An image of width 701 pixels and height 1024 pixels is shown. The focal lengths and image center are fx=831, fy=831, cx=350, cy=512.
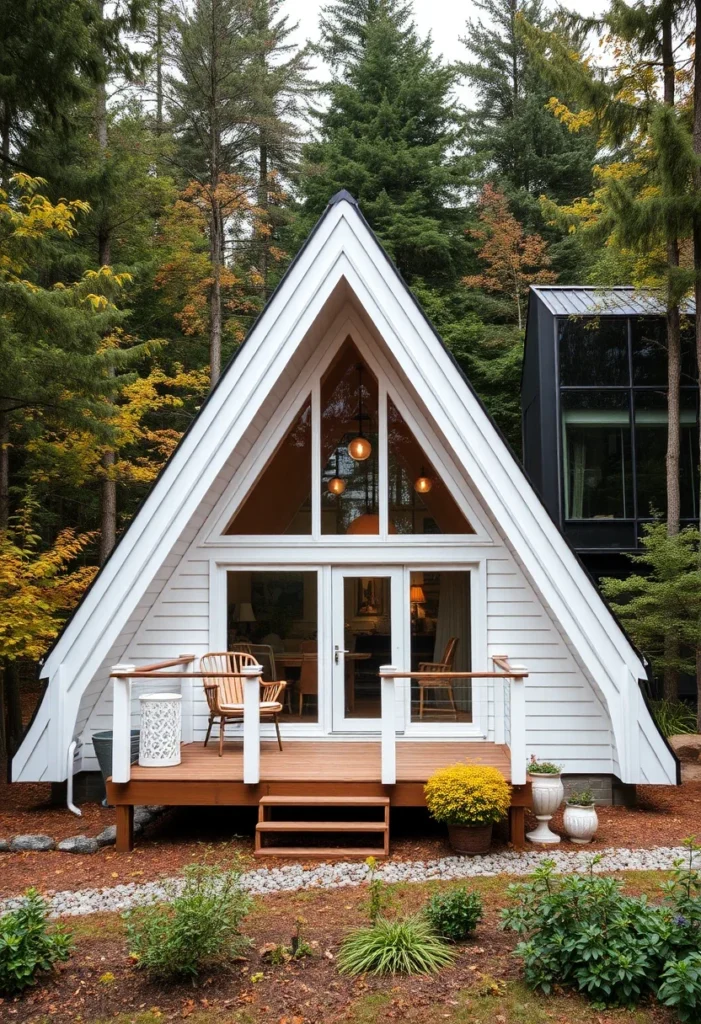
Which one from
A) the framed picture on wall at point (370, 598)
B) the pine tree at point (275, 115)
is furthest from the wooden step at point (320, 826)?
the pine tree at point (275, 115)

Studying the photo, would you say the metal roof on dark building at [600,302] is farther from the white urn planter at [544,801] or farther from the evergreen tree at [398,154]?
the white urn planter at [544,801]

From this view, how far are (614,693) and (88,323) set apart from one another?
6829mm

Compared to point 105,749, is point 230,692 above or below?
above

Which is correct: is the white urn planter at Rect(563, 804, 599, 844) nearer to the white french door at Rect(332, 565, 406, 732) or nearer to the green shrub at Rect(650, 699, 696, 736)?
the white french door at Rect(332, 565, 406, 732)

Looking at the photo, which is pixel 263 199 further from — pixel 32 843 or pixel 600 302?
pixel 32 843

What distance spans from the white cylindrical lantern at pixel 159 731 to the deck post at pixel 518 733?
9.41 ft

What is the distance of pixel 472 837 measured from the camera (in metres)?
6.46

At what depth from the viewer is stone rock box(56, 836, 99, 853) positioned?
22.4 ft

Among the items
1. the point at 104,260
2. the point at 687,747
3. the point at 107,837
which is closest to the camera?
the point at 107,837

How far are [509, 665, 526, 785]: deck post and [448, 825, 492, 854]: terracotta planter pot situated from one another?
0.47 metres

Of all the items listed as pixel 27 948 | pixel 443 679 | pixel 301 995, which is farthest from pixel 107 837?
pixel 301 995

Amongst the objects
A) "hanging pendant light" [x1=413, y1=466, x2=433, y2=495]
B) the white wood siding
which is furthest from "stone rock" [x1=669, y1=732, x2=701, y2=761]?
"hanging pendant light" [x1=413, y1=466, x2=433, y2=495]

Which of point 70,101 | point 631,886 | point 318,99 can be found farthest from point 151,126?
point 631,886

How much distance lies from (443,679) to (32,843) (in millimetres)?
3972
